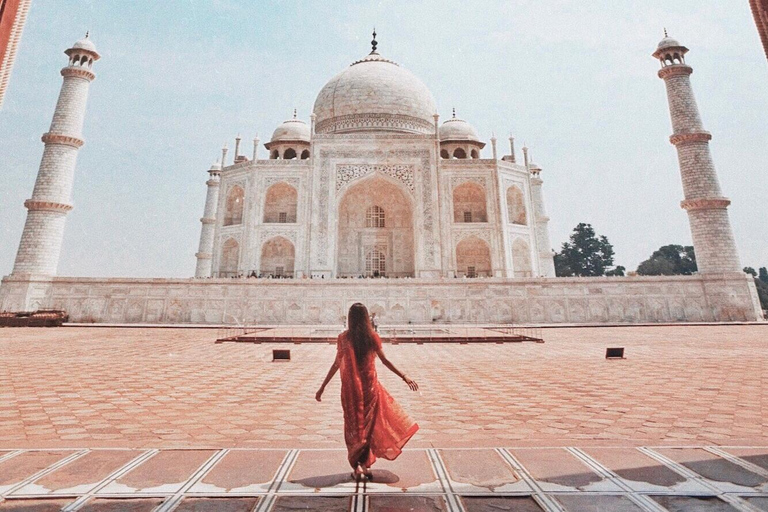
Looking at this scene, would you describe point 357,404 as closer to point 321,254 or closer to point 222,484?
point 222,484

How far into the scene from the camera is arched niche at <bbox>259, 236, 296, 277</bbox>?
70.4 ft

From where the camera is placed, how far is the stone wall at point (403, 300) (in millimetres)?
15523

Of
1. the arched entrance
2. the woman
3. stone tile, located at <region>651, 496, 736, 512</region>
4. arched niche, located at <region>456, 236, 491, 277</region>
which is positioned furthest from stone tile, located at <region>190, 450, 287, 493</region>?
arched niche, located at <region>456, 236, 491, 277</region>

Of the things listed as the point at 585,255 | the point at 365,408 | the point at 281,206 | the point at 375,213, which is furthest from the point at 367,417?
the point at 585,255

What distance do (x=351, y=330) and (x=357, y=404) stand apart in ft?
1.18

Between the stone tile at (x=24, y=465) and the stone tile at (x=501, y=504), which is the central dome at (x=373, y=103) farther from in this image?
the stone tile at (x=501, y=504)

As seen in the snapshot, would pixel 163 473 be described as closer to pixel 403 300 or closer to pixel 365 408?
pixel 365 408

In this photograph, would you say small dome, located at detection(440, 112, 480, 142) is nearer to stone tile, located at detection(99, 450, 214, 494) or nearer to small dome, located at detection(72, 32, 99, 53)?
small dome, located at detection(72, 32, 99, 53)

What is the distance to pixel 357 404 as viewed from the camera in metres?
1.94

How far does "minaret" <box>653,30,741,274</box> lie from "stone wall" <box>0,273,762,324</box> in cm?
112

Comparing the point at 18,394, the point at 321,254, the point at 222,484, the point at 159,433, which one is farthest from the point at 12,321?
the point at 222,484

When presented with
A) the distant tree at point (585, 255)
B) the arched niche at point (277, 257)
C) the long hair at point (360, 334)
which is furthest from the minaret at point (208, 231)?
the distant tree at point (585, 255)

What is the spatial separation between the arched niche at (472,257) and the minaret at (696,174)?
8.87 m

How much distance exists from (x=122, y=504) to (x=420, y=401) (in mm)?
2328
